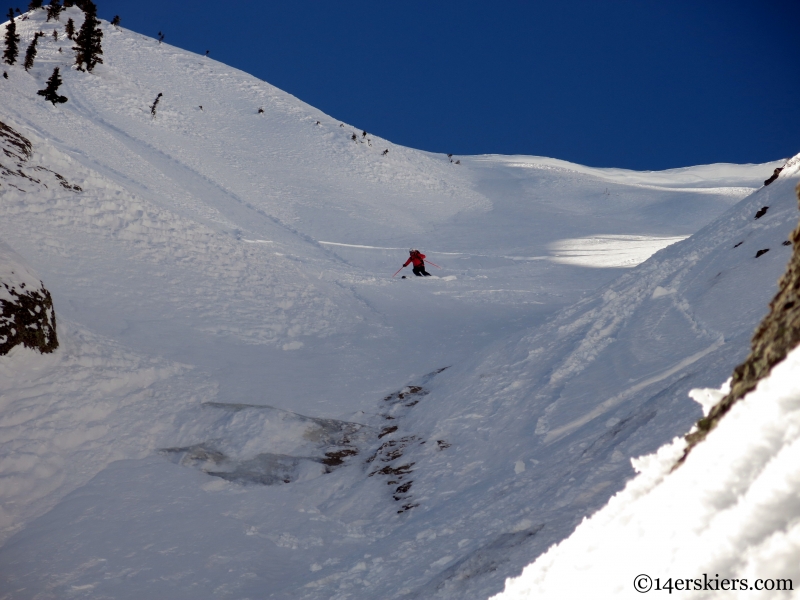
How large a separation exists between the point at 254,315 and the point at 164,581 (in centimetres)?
717

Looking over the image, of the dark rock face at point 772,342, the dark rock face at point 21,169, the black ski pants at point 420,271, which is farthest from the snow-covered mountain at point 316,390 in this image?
the dark rock face at point 772,342

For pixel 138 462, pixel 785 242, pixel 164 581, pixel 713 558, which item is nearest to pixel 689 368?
pixel 785 242

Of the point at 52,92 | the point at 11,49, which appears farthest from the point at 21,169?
the point at 11,49

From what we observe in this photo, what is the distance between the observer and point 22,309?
862 cm

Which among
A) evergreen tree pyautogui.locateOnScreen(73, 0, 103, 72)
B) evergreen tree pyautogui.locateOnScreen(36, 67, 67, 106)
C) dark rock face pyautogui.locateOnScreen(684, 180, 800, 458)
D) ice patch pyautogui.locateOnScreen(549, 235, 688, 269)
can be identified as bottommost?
dark rock face pyautogui.locateOnScreen(684, 180, 800, 458)

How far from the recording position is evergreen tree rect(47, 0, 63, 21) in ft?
120

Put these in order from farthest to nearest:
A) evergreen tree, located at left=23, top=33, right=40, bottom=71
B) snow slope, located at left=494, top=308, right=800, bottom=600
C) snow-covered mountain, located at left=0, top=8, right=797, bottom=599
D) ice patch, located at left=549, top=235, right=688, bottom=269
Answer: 1. evergreen tree, located at left=23, top=33, right=40, bottom=71
2. ice patch, located at left=549, top=235, right=688, bottom=269
3. snow-covered mountain, located at left=0, top=8, right=797, bottom=599
4. snow slope, located at left=494, top=308, right=800, bottom=600

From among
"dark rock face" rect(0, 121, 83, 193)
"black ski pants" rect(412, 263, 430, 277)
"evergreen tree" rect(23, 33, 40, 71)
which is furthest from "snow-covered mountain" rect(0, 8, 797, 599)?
"evergreen tree" rect(23, 33, 40, 71)

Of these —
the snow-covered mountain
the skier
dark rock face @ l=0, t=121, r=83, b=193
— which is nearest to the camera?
the snow-covered mountain

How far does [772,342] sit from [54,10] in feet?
141

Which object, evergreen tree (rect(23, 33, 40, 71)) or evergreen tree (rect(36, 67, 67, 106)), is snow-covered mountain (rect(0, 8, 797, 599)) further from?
evergreen tree (rect(23, 33, 40, 71))

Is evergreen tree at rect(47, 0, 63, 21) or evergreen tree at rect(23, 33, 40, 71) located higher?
evergreen tree at rect(47, 0, 63, 21)

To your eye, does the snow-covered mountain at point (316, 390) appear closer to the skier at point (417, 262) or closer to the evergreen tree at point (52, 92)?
the skier at point (417, 262)

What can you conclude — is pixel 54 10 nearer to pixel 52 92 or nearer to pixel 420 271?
pixel 52 92
